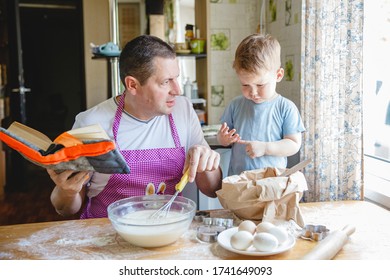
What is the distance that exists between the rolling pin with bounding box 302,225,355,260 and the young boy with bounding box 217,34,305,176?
459mm

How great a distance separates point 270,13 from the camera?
2.54 meters

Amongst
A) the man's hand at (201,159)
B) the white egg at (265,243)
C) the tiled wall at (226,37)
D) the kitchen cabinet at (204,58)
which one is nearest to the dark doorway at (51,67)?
the kitchen cabinet at (204,58)

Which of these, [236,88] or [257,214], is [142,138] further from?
[236,88]

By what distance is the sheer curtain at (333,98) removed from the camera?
1.61 metres

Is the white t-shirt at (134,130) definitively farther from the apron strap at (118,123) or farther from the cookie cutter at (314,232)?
the cookie cutter at (314,232)

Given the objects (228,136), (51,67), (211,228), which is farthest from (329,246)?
(51,67)

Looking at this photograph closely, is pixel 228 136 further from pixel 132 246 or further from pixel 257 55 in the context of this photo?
pixel 132 246

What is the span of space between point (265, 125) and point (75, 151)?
33.0 inches

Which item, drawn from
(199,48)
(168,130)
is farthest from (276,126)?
(199,48)

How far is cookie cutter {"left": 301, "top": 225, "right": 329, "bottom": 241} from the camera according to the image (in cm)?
100

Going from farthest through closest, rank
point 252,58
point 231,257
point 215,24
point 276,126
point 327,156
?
point 215,24
point 327,156
point 276,126
point 252,58
point 231,257

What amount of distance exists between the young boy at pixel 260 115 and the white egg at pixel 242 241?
462mm

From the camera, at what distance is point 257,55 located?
1381 millimetres

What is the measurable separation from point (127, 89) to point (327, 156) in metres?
0.86
